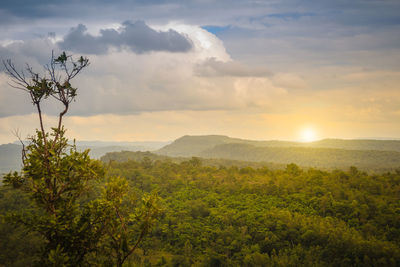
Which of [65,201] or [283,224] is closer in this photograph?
[65,201]

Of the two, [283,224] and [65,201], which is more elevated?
[65,201]

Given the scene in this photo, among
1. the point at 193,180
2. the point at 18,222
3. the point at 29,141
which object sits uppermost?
the point at 29,141

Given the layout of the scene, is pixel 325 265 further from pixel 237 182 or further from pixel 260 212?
pixel 237 182

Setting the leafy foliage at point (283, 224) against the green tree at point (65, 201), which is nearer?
the green tree at point (65, 201)

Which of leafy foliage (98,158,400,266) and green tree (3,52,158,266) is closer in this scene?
green tree (3,52,158,266)

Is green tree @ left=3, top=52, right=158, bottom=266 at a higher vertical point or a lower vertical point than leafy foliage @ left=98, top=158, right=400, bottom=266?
higher

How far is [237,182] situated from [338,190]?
3266cm

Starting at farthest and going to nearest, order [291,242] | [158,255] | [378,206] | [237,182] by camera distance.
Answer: [237,182]
[158,255]
[378,206]
[291,242]

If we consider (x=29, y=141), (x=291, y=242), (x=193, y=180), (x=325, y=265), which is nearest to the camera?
(x=29, y=141)

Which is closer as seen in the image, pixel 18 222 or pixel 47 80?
pixel 18 222

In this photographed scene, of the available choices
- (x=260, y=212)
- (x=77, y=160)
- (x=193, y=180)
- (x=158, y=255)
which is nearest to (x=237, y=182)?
(x=193, y=180)

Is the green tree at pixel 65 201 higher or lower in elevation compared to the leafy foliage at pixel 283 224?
higher

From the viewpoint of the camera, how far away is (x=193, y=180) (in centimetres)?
11094

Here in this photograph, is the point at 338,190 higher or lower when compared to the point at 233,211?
higher
